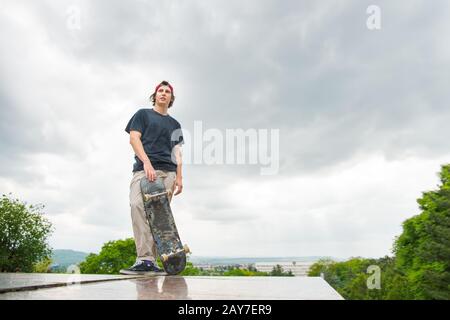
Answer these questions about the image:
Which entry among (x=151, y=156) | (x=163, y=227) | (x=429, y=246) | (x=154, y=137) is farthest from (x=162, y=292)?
(x=429, y=246)

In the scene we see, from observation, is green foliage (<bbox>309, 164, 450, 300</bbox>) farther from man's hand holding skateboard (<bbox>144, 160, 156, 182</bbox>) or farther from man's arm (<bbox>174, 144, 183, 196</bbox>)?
man's hand holding skateboard (<bbox>144, 160, 156, 182</bbox>)

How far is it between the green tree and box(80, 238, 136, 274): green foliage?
110ft

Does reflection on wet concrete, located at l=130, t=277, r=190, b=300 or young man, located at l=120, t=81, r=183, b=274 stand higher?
young man, located at l=120, t=81, r=183, b=274

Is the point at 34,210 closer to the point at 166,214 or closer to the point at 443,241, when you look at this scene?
the point at 443,241

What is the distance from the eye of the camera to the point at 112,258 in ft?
199

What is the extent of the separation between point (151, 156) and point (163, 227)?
1232 millimetres

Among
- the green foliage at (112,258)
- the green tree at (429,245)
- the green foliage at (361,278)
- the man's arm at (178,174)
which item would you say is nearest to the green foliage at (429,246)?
the green tree at (429,245)

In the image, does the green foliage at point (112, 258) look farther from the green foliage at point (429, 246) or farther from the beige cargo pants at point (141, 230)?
the beige cargo pants at point (141, 230)

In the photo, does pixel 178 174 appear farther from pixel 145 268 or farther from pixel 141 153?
pixel 145 268

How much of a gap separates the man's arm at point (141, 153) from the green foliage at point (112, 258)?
54.8 metres

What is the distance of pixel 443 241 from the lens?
38344 mm

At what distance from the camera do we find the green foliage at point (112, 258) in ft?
198

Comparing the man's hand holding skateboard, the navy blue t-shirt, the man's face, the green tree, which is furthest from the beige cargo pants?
the green tree

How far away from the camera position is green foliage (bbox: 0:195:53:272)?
142 ft
